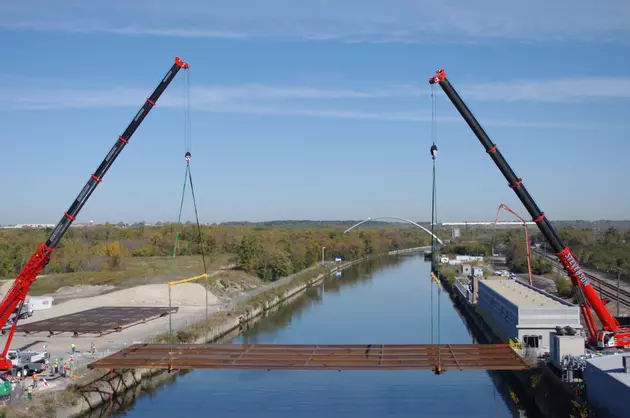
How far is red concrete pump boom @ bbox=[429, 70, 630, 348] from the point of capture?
58.3ft

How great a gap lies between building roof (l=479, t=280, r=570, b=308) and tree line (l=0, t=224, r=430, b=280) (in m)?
13.4

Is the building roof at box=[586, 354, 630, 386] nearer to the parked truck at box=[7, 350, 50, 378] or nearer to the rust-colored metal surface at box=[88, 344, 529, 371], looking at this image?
the rust-colored metal surface at box=[88, 344, 529, 371]

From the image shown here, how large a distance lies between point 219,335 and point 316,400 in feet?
37.6

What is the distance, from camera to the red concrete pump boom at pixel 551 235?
58.3ft

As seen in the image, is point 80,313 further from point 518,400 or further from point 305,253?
point 305,253

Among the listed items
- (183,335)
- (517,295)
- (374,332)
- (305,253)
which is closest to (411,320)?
(374,332)

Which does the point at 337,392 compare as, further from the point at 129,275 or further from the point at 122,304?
the point at 129,275

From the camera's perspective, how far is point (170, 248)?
76.2 metres

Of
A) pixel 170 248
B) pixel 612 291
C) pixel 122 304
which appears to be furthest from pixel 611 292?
pixel 170 248

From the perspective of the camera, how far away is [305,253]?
7081 cm

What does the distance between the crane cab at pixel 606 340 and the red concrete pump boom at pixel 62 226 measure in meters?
14.3

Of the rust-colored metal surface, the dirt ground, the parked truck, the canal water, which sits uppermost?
the rust-colored metal surface

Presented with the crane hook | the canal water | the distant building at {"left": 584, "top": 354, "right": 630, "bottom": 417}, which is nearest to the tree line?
the canal water

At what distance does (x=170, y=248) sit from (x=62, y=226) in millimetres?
59597
